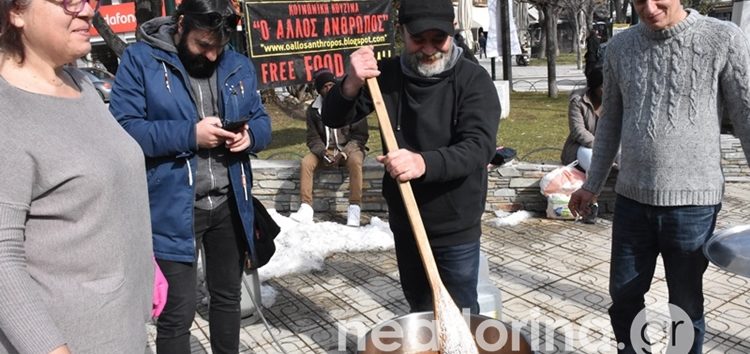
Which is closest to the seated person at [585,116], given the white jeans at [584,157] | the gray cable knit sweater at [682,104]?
the white jeans at [584,157]

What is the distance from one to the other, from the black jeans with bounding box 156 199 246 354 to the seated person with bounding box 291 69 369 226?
297cm

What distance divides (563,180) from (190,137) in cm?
406

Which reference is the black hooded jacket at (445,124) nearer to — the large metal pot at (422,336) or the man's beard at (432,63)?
the man's beard at (432,63)

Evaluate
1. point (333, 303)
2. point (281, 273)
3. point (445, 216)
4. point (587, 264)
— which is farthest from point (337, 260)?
point (445, 216)

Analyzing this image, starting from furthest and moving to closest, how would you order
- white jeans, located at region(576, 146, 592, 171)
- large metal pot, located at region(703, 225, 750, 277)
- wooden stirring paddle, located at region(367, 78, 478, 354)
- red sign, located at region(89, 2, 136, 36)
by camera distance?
red sign, located at region(89, 2, 136, 36) < white jeans, located at region(576, 146, 592, 171) < wooden stirring paddle, located at region(367, 78, 478, 354) < large metal pot, located at region(703, 225, 750, 277)

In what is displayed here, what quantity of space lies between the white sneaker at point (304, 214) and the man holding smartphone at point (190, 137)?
3.01 m

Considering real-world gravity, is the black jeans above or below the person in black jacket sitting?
below

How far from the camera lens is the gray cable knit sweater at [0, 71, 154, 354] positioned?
1.33 metres

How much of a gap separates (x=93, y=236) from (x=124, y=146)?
0.27m

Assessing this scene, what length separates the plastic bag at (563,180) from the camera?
552 centimetres

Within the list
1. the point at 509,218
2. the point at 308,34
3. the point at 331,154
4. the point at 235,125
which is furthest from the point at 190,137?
the point at 308,34

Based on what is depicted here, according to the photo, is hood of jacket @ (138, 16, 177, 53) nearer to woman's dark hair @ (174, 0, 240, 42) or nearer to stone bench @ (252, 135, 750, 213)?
woman's dark hair @ (174, 0, 240, 42)

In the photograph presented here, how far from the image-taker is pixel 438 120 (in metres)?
2.37

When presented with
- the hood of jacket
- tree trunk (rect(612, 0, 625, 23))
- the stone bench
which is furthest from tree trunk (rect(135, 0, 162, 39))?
tree trunk (rect(612, 0, 625, 23))
